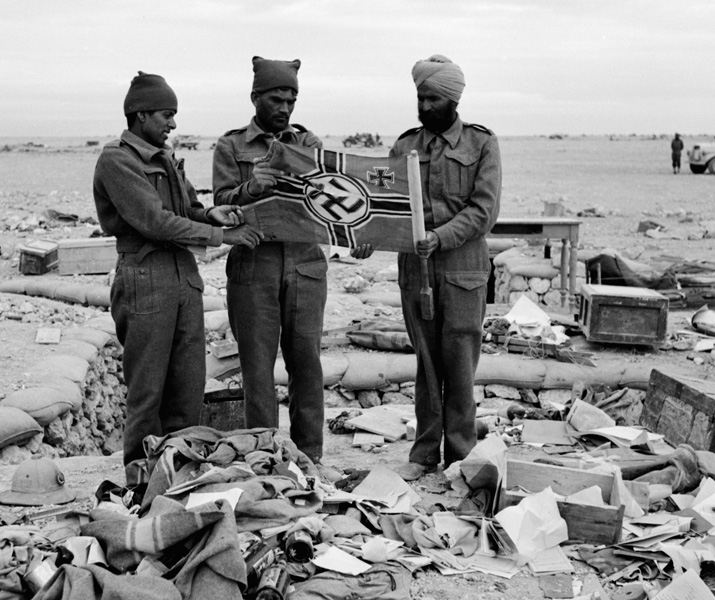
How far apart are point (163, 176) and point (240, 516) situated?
5.74 feet

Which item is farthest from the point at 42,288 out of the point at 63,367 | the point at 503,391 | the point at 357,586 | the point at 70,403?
the point at 357,586

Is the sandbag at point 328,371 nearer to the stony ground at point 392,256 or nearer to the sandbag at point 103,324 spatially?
the stony ground at point 392,256

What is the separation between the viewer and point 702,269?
1108 centimetres

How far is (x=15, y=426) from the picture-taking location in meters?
5.39

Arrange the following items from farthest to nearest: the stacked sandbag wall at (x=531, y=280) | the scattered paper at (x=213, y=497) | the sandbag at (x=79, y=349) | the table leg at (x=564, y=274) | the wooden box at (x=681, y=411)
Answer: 1. the stacked sandbag wall at (x=531, y=280)
2. the table leg at (x=564, y=274)
3. the sandbag at (x=79, y=349)
4. the wooden box at (x=681, y=411)
5. the scattered paper at (x=213, y=497)

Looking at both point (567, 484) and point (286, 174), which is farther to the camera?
point (286, 174)

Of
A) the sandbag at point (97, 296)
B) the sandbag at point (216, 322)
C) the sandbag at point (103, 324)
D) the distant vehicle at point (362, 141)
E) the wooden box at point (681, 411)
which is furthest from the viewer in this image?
the distant vehicle at point (362, 141)

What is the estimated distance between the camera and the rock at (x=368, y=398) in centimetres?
751

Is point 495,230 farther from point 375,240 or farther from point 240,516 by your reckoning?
point 240,516

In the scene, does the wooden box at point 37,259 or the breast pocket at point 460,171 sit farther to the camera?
the wooden box at point 37,259

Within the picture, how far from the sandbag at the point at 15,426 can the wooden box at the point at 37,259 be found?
17.9 ft

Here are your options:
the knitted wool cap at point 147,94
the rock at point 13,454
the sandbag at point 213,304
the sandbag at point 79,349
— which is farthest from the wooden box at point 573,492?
the sandbag at point 213,304

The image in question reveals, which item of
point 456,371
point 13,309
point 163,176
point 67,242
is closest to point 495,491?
point 456,371

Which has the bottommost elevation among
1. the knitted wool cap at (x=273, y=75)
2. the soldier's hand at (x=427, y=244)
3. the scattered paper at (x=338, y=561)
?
the scattered paper at (x=338, y=561)
